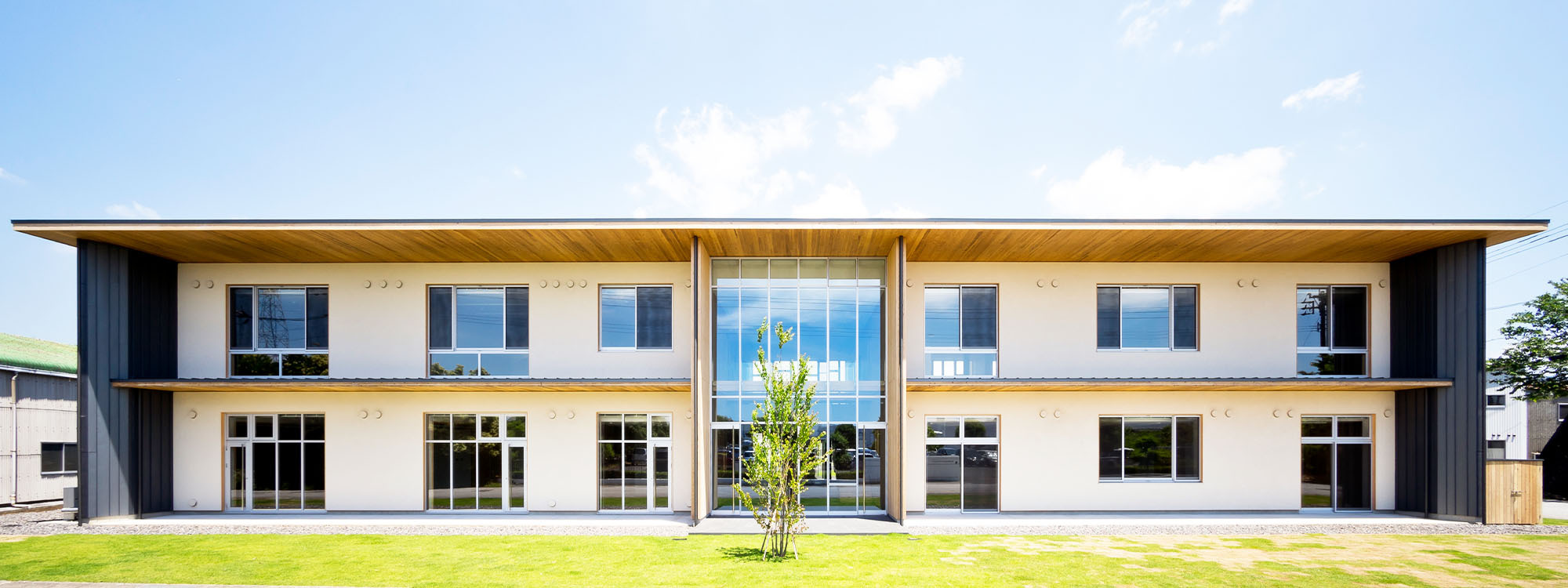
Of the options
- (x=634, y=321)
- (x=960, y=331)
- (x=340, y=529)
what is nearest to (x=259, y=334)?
(x=340, y=529)

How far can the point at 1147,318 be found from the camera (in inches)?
628

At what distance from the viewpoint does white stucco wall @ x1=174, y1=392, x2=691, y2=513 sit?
51.1 ft

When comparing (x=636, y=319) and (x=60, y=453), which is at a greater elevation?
(x=636, y=319)

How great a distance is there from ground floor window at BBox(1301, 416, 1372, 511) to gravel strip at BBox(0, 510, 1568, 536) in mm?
1573

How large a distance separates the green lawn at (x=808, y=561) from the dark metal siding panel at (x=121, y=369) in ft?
5.55

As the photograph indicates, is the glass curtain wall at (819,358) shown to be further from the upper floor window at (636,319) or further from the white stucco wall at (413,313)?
the upper floor window at (636,319)

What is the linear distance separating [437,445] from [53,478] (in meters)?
11.0

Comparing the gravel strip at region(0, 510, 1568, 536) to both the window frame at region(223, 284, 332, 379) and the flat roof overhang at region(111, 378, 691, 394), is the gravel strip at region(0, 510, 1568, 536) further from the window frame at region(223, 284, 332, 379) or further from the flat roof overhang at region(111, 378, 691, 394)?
the window frame at region(223, 284, 332, 379)

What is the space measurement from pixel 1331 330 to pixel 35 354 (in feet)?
96.1

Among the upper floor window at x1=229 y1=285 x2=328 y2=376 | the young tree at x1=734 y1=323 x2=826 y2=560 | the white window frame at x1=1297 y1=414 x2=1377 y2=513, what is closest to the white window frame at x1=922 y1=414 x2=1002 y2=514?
the young tree at x1=734 y1=323 x2=826 y2=560

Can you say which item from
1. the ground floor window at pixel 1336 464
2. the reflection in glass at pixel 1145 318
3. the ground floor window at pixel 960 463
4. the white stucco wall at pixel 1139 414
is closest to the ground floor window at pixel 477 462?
the white stucco wall at pixel 1139 414

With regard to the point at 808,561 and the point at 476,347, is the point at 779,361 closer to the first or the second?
the point at 808,561

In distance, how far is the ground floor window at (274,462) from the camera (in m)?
15.8

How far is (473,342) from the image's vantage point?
52.0ft
